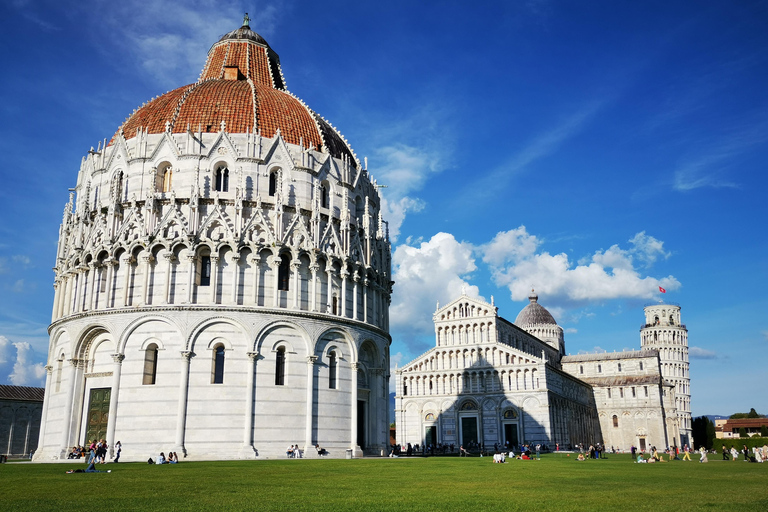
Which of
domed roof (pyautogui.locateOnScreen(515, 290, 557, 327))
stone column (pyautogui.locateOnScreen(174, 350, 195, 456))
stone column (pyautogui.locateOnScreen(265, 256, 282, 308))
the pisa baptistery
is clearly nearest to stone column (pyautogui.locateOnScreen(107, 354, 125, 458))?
the pisa baptistery

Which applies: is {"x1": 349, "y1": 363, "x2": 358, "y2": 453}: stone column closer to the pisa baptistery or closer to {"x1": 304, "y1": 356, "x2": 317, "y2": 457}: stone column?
the pisa baptistery

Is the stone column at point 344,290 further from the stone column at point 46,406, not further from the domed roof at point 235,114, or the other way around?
the stone column at point 46,406

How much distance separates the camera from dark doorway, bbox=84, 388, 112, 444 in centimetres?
3594

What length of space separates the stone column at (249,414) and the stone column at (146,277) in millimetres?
6572

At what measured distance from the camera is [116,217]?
38.9 m

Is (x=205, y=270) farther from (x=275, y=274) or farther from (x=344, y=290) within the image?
(x=344, y=290)

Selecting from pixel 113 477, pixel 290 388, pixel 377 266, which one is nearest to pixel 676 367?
pixel 377 266

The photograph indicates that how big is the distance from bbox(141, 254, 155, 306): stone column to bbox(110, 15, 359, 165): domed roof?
330 inches

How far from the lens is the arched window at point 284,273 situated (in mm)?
38281

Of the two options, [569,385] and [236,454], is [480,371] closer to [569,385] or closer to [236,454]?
[569,385]

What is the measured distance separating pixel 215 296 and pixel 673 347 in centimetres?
10630

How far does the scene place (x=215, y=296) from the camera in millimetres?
36312

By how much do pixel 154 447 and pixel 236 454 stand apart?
4.27 meters

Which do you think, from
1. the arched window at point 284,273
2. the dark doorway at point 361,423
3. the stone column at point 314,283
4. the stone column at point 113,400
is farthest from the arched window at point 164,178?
the dark doorway at point 361,423
